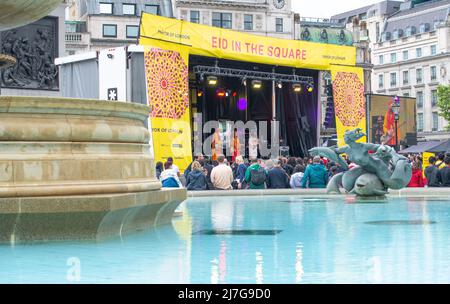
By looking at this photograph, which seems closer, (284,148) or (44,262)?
(44,262)

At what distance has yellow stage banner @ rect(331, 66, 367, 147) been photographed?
3303 centimetres

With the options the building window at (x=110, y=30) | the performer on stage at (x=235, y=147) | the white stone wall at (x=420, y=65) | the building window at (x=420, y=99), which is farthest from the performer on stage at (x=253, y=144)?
the building window at (x=420, y=99)

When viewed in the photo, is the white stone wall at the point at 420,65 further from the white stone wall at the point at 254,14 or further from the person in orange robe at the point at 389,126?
the person in orange robe at the point at 389,126

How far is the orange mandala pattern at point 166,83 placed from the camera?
2378 centimetres

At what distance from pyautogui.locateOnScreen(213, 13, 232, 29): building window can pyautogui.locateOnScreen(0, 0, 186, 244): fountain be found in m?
65.1

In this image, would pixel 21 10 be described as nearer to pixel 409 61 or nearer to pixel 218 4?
pixel 218 4

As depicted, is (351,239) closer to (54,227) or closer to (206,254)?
(206,254)

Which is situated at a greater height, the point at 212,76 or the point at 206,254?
the point at 212,76

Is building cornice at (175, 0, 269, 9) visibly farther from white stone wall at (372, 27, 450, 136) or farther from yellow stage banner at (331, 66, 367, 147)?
yellow stage banner at (331, 66, 367, 147)

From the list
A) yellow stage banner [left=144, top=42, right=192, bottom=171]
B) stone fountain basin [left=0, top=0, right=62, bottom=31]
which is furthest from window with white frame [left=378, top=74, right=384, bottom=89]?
stone fountain basin [left=0, top=0, right=62, bottom=31]

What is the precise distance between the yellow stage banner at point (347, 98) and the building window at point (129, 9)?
39.5m
